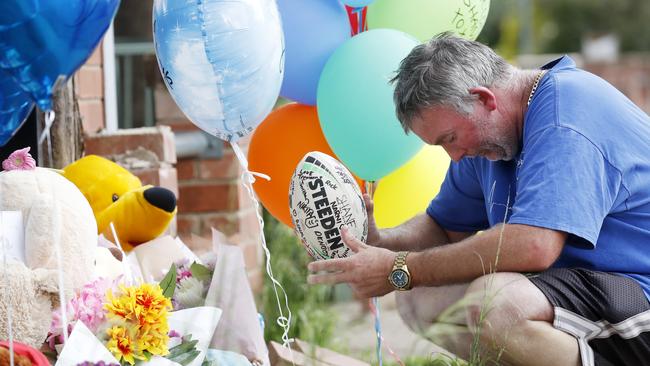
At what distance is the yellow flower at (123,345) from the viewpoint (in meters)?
2.03

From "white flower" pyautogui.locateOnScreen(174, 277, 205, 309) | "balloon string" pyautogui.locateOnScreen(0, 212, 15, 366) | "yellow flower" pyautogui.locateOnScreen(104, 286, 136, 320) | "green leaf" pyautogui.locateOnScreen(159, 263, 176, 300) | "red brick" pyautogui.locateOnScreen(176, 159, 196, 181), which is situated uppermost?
"balloon string" pyautogui.locateOnScreen(0, 212, 15, 366)

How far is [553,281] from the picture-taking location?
2.38 metres

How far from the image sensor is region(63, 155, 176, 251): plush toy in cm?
271

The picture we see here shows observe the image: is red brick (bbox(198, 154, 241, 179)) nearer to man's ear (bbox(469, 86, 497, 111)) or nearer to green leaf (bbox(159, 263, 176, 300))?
green leaf (bbox(159, 263, 176, 300))

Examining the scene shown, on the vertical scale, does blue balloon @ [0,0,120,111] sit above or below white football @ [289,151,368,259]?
above

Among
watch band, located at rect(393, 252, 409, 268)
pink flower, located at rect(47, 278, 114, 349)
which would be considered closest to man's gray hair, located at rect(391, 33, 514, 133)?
watch band, located at rect(393, 252, 409, 268)

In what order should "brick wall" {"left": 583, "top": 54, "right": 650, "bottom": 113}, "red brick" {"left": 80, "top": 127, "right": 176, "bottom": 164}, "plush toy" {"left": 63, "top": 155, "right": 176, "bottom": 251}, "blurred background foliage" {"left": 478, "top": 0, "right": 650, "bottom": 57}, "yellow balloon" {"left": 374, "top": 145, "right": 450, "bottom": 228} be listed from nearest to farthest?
1. "plush toy" {"left": 63, "top": 155, "right": 176, "bottom": 251}
2. "yellow balloon" {"left": 374, "top": 145, "right": 450, "bottom": 228}
3. "red brick" {"left": 80, "top": 127, "right": 176, "bottom": 164}
4. "brick wall" {"left": 583, "top": 54, "right": 650, "bottom": 113}
5. "blurred background foliage" {"left": 478, "top": 0, "right": 650, "bottom": 57}

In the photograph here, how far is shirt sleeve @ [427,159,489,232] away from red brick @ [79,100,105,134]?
4.25 ft

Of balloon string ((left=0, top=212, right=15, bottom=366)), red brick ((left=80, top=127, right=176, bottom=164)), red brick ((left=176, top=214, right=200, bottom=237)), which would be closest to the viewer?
balloon string ((left=0, top=212, right=15, bottom=366))

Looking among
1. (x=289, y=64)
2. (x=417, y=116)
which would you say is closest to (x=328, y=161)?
(x=417, y=116)

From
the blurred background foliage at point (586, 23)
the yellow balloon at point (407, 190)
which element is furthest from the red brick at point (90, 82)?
the blurred background foliage at point (586, 23)

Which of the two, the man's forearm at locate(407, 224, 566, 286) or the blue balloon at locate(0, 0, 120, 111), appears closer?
the blue balloon at locate(0, 0, 120, 111)

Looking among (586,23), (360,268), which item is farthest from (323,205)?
(586,23)

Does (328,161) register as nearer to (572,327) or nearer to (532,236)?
(532,236)
